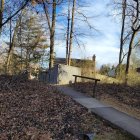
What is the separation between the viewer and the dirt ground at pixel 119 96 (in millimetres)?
16519

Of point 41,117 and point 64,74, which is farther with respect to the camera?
point 64,74

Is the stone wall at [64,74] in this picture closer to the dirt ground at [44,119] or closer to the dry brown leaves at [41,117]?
the dry brown leaves at [41,117]

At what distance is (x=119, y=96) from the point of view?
1881 centimetres

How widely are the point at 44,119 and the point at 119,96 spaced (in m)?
8.00

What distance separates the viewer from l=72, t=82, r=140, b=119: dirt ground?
54.2 ft

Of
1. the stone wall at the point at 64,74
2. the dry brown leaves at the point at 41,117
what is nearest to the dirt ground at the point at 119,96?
the dry brown leaves at the point at 41,117

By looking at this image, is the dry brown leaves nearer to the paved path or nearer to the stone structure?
the paved path

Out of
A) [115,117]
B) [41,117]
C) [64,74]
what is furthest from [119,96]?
[64,74]

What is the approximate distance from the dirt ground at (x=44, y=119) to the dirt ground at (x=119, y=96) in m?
2.93

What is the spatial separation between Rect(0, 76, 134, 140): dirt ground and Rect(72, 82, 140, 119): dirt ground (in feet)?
9.60

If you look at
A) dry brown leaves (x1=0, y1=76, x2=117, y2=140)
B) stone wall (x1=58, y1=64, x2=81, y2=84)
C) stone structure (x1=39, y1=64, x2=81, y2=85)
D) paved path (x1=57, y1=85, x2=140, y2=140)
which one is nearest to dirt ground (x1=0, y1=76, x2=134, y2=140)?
dry brown leaves (x1=0, y1=76, x2=117, y2=140)

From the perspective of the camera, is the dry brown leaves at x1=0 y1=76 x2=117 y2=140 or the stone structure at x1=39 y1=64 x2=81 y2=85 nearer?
the dry brown leaves at x1=0 y1=76 x2=117 y2=140

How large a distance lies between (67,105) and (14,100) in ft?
6.31

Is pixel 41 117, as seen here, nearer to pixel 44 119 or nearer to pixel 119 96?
pixel 44 119
